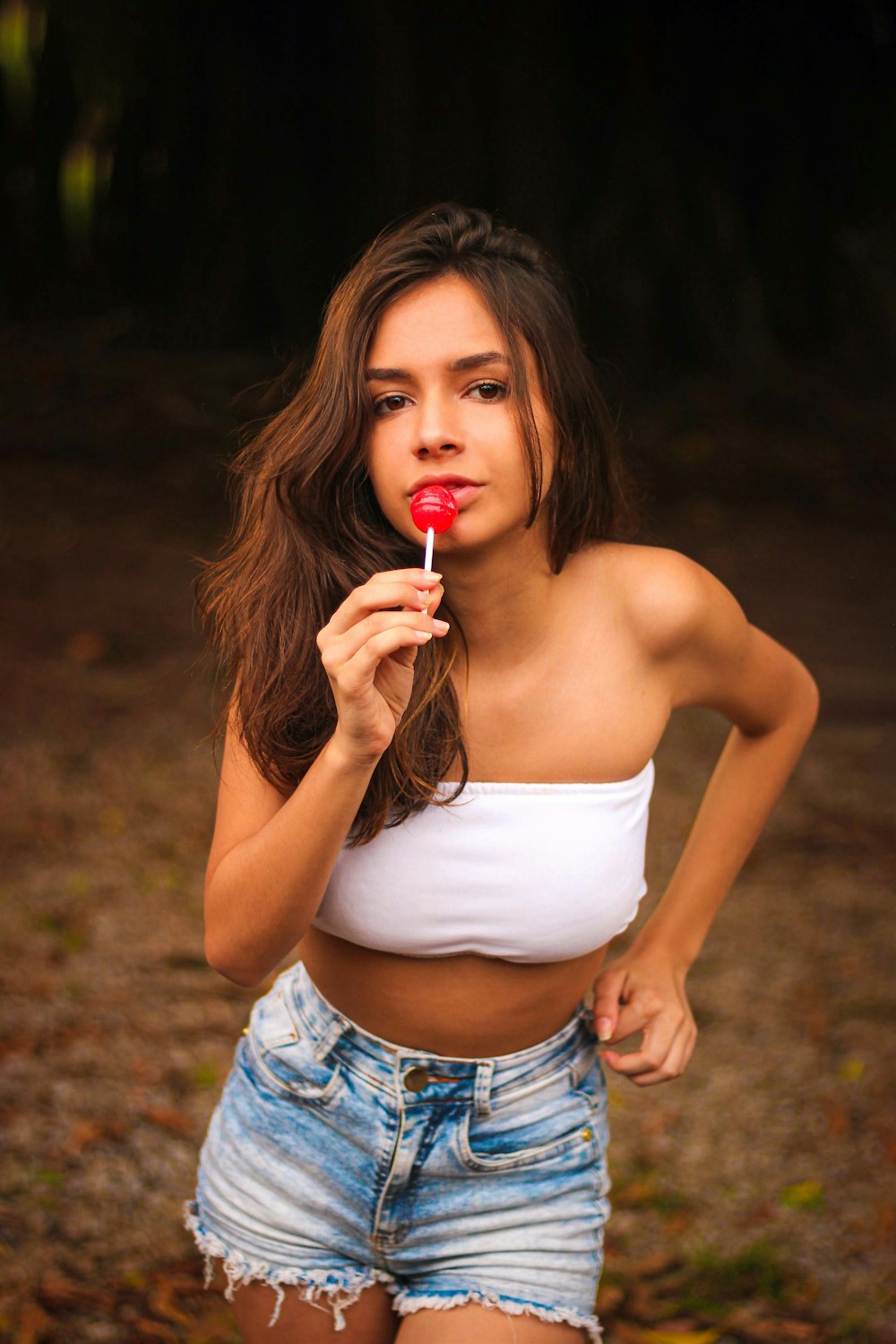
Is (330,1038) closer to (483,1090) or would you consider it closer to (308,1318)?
(483,1090)

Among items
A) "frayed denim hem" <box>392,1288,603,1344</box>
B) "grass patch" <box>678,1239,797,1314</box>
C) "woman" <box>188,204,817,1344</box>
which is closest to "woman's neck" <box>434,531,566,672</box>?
"woman" <box>188,204,817,1344</box>

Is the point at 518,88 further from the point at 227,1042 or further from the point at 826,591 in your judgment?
the point at 227,1042

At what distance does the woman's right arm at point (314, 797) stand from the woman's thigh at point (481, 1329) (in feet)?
1.44

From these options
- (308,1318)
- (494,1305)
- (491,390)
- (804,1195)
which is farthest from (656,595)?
(804,1195)

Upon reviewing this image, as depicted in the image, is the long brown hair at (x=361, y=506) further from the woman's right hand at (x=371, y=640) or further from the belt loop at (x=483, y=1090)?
the belt loop at (x=483, y=1090)

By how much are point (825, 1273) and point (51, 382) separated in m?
6.32

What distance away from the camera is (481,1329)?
1.52m

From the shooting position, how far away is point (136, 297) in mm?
6816

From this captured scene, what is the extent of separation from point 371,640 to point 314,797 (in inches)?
8.1

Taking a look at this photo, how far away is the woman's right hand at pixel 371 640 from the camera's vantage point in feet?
4.14

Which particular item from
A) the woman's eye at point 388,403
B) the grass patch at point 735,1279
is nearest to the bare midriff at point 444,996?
the woman's eye at point 388,403

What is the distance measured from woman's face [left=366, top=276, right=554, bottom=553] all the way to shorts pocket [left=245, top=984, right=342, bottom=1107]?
62cm

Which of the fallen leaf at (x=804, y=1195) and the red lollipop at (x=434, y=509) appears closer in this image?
the red lollipop at (x=434, y=509)

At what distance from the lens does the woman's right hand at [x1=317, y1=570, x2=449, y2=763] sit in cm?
126
